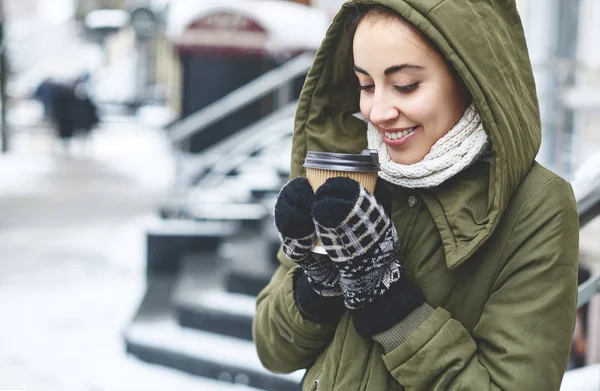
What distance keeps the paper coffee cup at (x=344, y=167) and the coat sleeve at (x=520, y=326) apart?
27 centimetres

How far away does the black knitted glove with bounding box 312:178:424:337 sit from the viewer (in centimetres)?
129

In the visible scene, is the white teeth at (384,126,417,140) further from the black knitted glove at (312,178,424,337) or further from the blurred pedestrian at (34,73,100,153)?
the blurred pedestrian at (34,73,100,153)

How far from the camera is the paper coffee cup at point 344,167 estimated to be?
4.43ft

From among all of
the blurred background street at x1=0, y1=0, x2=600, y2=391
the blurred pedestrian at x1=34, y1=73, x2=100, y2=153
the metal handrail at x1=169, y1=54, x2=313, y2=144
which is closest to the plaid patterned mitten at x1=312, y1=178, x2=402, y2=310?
the blurred background street at x1=0, y1=0, x2=600, y2=391

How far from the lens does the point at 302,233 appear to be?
4.44ft

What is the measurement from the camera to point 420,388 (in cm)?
134

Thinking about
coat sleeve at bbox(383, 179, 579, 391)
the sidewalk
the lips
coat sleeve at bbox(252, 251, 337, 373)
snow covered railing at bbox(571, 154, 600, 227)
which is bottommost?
the sidewalk

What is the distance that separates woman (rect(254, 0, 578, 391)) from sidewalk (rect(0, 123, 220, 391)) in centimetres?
347

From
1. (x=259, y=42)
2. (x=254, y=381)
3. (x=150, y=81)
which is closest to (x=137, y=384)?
(x=254, y=381)

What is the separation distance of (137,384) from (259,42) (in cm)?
817

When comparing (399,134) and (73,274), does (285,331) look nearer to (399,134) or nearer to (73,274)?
(399,134)

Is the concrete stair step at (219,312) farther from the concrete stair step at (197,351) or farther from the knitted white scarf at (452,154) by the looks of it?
the knitted white scarf at (452,154)

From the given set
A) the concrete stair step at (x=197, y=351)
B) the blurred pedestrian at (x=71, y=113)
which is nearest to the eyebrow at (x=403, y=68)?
the concrete stair step at (x=197, y=351)

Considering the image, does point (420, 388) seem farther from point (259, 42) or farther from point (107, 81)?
point (107, 81)
